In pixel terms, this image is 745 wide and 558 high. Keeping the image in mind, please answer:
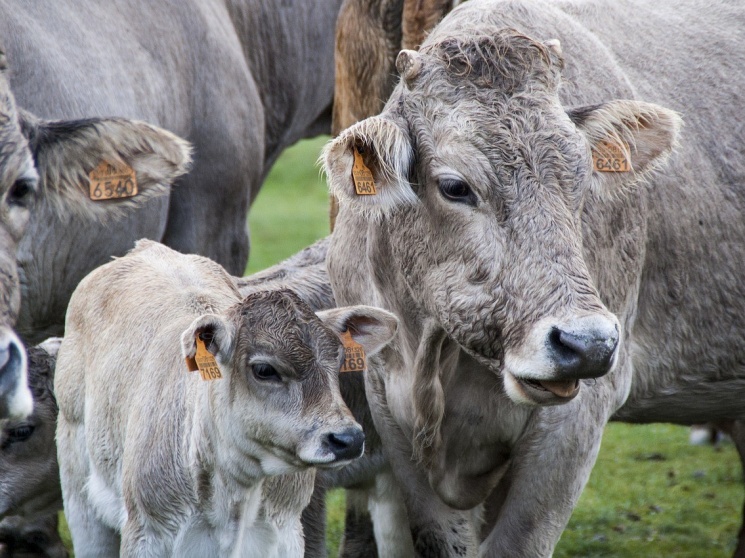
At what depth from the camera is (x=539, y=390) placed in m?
4.21

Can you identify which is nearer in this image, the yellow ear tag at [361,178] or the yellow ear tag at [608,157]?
the yellow ear tag at [361,178]

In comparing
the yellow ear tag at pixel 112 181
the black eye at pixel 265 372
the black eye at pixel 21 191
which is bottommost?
the black eye at pixel 265 372

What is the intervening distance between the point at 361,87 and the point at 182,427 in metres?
2.79

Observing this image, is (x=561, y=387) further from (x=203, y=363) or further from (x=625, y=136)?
(x=203, y=363)

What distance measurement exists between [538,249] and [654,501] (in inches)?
177

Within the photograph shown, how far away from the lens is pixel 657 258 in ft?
17.3

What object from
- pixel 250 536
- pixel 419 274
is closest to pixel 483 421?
pixel 419 274

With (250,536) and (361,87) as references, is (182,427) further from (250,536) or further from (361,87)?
(361,87)

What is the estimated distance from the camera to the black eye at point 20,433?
5.98m

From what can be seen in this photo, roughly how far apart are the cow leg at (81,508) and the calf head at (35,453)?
430 mm

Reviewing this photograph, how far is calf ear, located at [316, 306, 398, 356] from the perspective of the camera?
189 inches

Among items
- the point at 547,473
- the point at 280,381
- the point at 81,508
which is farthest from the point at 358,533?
the point at 280,381

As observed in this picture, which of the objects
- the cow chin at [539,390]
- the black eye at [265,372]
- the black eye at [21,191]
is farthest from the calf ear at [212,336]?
the cow chin at [539,390]

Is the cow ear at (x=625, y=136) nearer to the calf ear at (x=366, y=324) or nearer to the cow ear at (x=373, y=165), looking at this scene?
the cow ear at (x=373, y=165)
